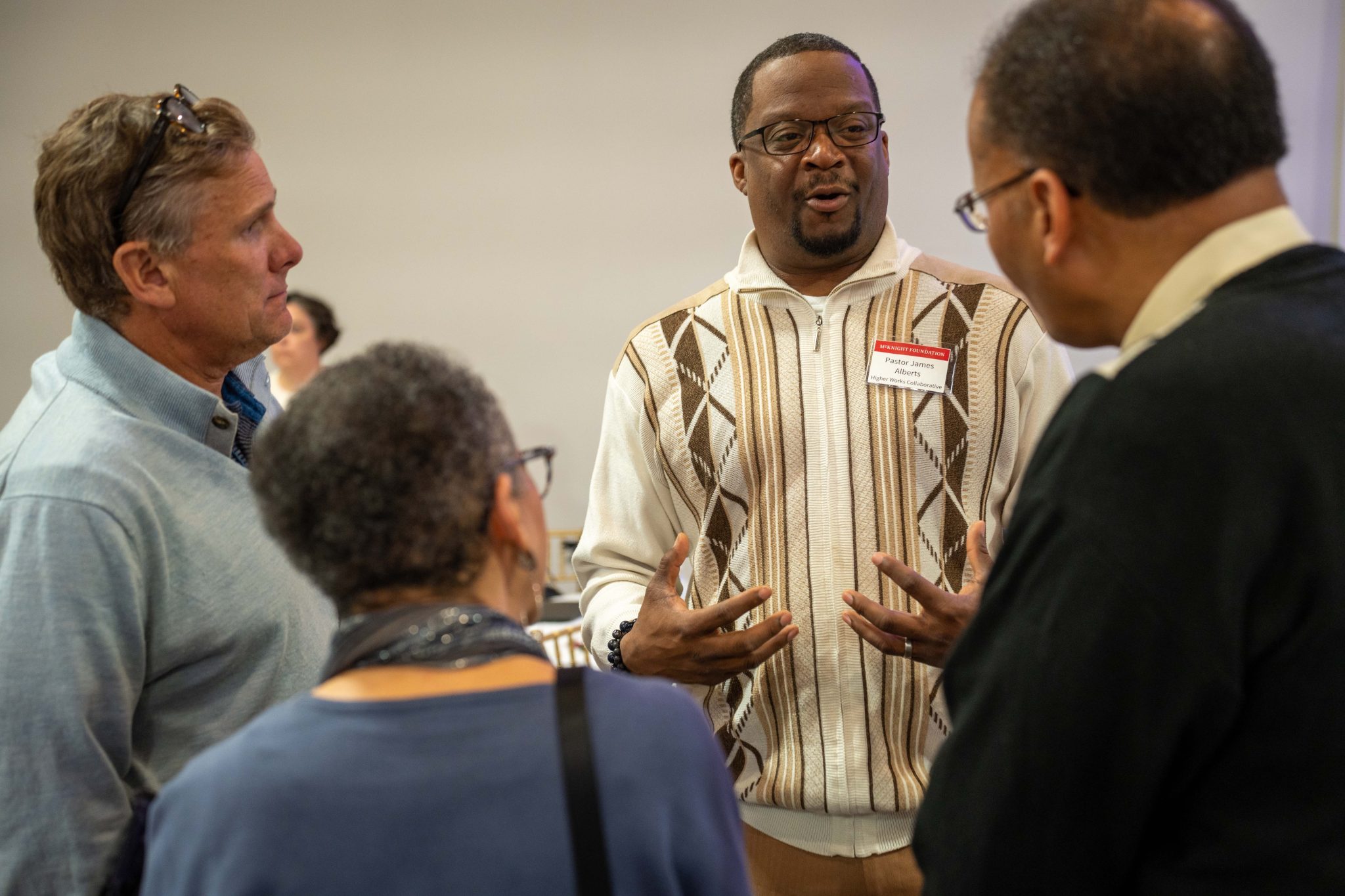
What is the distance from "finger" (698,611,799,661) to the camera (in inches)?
66.5

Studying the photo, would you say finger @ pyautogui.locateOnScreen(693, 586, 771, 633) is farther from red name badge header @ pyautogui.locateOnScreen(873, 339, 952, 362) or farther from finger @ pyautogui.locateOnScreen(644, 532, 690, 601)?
red name badge header @ pyautogui.locateOnScreen(873, 339, 952, 362)

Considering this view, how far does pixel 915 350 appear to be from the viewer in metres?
1.85

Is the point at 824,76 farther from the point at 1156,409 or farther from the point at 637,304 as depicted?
the point at 637,304

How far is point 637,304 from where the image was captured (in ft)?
17.2

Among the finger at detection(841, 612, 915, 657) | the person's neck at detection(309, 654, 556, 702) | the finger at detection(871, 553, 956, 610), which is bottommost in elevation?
the finger at detection(841, 612, 915, 657)

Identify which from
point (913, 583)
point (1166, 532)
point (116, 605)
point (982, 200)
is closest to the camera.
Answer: point (1166, 532)

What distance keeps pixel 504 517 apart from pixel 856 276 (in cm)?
104

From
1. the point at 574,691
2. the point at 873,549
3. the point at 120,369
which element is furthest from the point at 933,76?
the point at 574,691

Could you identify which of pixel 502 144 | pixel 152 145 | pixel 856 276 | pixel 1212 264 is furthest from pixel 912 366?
pixel 502 144

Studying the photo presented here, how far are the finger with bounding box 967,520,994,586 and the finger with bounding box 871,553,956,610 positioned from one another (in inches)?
2.0

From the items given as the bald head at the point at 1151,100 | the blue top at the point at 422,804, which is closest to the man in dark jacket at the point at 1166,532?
the bald head at the point at 1151,100

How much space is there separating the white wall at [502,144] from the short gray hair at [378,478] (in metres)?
4.22

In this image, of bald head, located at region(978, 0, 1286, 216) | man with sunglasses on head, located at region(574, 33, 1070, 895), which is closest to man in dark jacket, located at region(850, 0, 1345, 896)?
bald head, located at region(978, 0, 1286, 216)

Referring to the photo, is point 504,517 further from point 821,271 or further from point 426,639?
point 821,271
